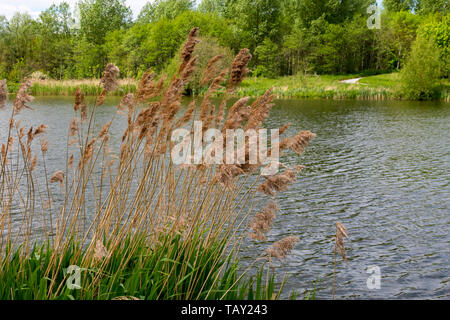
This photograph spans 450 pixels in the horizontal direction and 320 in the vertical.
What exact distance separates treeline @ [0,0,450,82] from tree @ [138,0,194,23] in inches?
433

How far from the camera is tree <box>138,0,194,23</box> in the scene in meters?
94.9

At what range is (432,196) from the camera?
1369cm

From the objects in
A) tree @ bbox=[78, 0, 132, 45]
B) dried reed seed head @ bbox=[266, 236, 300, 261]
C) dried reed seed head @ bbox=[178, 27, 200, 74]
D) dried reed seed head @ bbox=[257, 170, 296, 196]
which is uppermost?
tree @ bbox=[78, 0, 132, 45]

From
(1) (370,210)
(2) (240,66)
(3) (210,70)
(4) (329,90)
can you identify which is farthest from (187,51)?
(4) (329,90)

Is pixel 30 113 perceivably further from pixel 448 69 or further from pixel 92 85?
pixel 448 69

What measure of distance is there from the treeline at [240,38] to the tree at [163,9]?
10987 millimetres

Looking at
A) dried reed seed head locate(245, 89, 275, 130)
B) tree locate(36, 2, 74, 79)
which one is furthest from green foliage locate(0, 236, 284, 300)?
tree locate(36, 2, 74, 79)

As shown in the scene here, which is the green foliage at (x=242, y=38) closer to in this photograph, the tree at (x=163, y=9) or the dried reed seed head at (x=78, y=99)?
the tree at (x=163, y=9)

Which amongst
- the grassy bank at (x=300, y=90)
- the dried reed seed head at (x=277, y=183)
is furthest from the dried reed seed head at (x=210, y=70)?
the grassy bank at (x=300, y=90)

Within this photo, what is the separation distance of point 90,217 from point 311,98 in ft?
140

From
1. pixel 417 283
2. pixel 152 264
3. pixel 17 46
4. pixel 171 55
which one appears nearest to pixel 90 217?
pixel 152 264

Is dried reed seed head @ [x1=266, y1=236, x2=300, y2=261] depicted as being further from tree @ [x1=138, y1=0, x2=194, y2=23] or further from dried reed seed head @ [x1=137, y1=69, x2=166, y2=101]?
tree @ [x1=138, y1=0, x2=194, y2=23]

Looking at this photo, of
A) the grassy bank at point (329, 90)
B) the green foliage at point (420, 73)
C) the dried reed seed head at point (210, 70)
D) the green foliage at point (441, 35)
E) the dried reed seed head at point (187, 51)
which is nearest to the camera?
the dried reed seed head at point (187, 51)

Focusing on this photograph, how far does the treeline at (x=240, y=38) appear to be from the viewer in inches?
2854
